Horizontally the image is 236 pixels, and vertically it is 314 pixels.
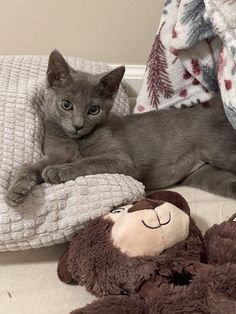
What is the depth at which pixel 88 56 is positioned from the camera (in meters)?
1.93

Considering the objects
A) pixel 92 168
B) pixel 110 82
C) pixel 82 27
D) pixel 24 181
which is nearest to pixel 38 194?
pixel 24 181

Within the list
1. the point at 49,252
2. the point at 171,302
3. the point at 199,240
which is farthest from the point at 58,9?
the point at 171,302

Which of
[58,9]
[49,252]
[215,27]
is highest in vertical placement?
[215,27]

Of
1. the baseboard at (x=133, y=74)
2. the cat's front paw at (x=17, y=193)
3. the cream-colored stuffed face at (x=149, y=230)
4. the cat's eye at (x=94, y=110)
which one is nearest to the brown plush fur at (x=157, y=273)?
the cream-colored stuffed face at (x=149, y=230)

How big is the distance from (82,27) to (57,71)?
1.63 ft

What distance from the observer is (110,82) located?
148 centimetres

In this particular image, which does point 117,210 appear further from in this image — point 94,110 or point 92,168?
point 94,110

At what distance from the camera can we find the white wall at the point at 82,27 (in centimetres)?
184

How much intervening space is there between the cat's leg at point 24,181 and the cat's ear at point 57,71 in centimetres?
23

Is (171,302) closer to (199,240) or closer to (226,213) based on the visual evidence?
(199,240)

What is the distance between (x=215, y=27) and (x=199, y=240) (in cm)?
62

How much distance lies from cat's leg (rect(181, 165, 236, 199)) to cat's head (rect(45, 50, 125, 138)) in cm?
36

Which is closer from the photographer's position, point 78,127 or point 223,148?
point 78,127

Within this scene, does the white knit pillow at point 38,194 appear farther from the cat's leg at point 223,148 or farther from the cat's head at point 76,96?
the cat's leg at point 223,148
